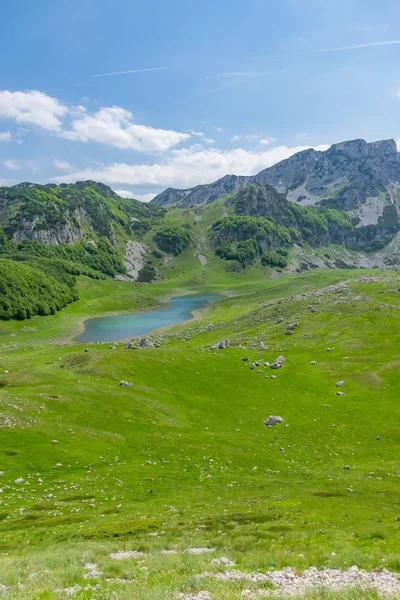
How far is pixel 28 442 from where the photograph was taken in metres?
45.2

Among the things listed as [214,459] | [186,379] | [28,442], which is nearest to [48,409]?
[28,442]

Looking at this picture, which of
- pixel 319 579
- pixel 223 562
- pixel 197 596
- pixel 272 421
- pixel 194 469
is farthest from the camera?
pixel 272 421

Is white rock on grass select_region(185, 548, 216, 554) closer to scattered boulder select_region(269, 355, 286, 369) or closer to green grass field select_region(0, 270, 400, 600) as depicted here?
green grass field select_region(0, 270, 400, 600)

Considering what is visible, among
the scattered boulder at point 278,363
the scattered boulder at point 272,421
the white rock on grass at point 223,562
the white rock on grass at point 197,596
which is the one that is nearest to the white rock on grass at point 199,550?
the white rock on grass at point 223,562

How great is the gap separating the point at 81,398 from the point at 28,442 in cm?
1484

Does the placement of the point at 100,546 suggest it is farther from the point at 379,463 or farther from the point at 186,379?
the point at 186,379

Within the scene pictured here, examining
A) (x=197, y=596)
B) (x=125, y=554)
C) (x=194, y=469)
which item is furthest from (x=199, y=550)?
(x=194, y=469)

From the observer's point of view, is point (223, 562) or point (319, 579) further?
point (223, 562)

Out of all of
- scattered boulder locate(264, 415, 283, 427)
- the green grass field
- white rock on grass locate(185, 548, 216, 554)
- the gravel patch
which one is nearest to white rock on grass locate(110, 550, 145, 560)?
the green grass field

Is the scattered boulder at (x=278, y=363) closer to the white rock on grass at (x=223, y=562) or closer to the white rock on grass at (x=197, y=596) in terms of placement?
the white rock on grass at (x=223, y=562)

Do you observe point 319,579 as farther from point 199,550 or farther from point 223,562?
point 199,550

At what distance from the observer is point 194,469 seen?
43.5 metres

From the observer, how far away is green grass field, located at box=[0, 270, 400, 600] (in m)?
18.1

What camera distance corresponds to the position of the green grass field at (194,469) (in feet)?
59.4
